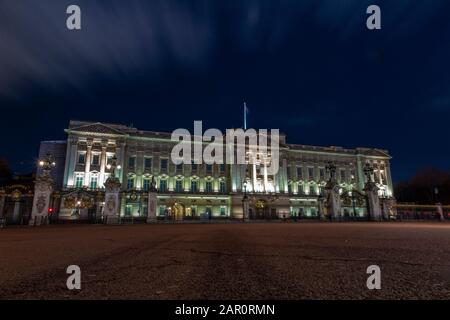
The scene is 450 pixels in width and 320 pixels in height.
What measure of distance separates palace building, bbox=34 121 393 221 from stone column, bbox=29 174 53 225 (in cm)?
1452

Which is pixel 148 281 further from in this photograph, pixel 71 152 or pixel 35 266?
pixel 71 152

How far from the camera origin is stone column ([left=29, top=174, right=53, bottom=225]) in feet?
73.2

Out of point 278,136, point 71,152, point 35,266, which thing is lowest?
point 35,266

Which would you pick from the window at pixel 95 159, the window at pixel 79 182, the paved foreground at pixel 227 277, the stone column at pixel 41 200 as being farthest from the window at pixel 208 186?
the paved foreground at pixel 227 277

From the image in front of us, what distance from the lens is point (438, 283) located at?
10.0 ft

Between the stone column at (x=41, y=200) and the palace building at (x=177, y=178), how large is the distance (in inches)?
572

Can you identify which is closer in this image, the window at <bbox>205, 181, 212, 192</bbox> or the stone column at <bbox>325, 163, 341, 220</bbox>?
the stone column at <bbox>325, 163, 341, 220</bbox>

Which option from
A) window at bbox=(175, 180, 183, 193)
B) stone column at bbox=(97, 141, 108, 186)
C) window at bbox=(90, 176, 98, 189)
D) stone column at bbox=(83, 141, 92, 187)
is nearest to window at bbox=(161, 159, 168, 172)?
window at bbox=(175, 180, 183, 193)

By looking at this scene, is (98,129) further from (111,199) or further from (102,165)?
(111,199)

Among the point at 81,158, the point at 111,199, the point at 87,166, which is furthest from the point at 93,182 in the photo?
the point at 111,199

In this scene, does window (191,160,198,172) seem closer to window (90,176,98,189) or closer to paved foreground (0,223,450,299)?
window (90,176,98,189)

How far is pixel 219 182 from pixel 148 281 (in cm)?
4601

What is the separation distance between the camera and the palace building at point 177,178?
4216cm
